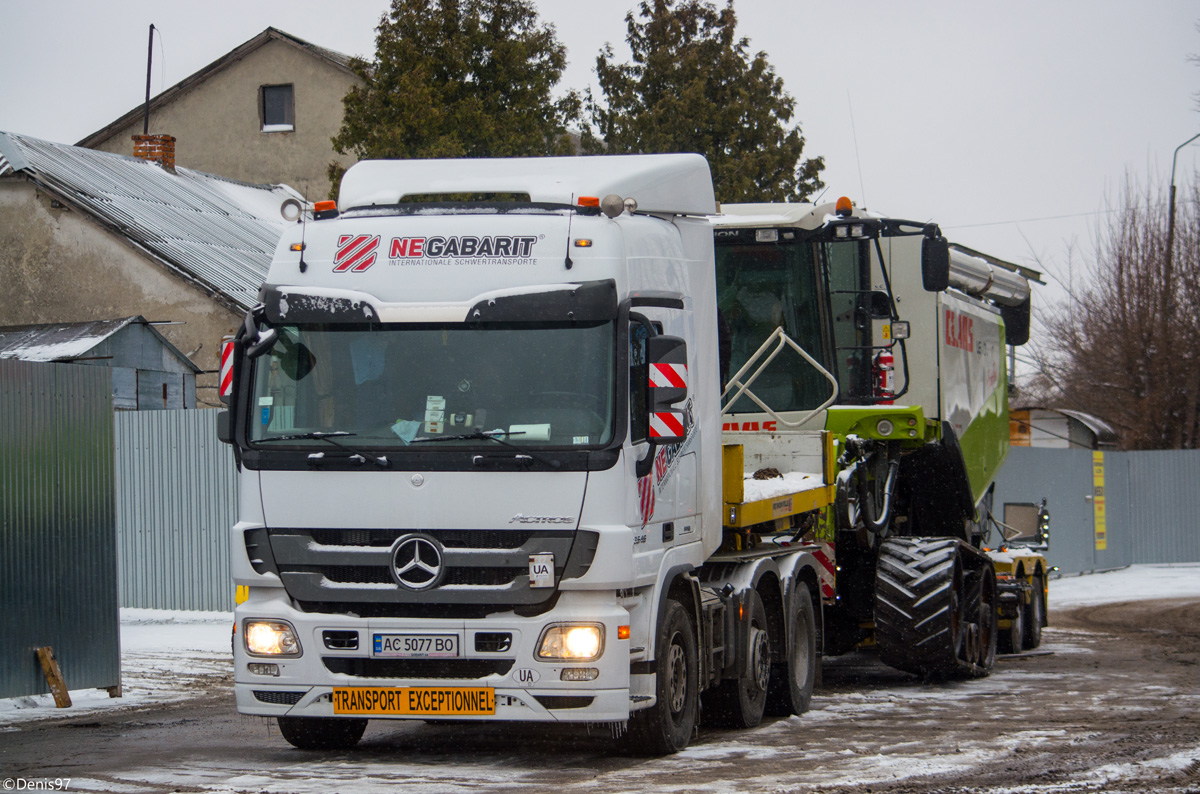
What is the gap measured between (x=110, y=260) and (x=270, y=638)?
65.0ft

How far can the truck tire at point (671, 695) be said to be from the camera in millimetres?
8664

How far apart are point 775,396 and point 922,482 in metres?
2.35

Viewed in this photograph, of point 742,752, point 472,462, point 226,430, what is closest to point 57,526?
point 226,430

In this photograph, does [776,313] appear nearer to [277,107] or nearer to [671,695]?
[671,695]

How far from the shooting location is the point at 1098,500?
29.2 metres

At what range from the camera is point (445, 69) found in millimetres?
24797

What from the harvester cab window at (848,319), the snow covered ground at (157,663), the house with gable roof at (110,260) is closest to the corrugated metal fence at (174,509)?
the snow covered ground at (157,663)

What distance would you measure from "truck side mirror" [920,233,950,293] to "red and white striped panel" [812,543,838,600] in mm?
2326

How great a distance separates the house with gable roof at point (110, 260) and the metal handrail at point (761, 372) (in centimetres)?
1448

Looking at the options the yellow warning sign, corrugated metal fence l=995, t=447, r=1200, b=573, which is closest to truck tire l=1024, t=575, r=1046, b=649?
corrugated metal fence l=995, t=447, r=1200, b=573

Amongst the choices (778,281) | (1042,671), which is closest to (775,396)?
(778,281)

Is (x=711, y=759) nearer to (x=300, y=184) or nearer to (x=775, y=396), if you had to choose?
(x=775, y=396)

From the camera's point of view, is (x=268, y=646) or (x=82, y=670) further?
(x=82, y=670)

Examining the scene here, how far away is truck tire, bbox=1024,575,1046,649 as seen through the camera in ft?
53.2
